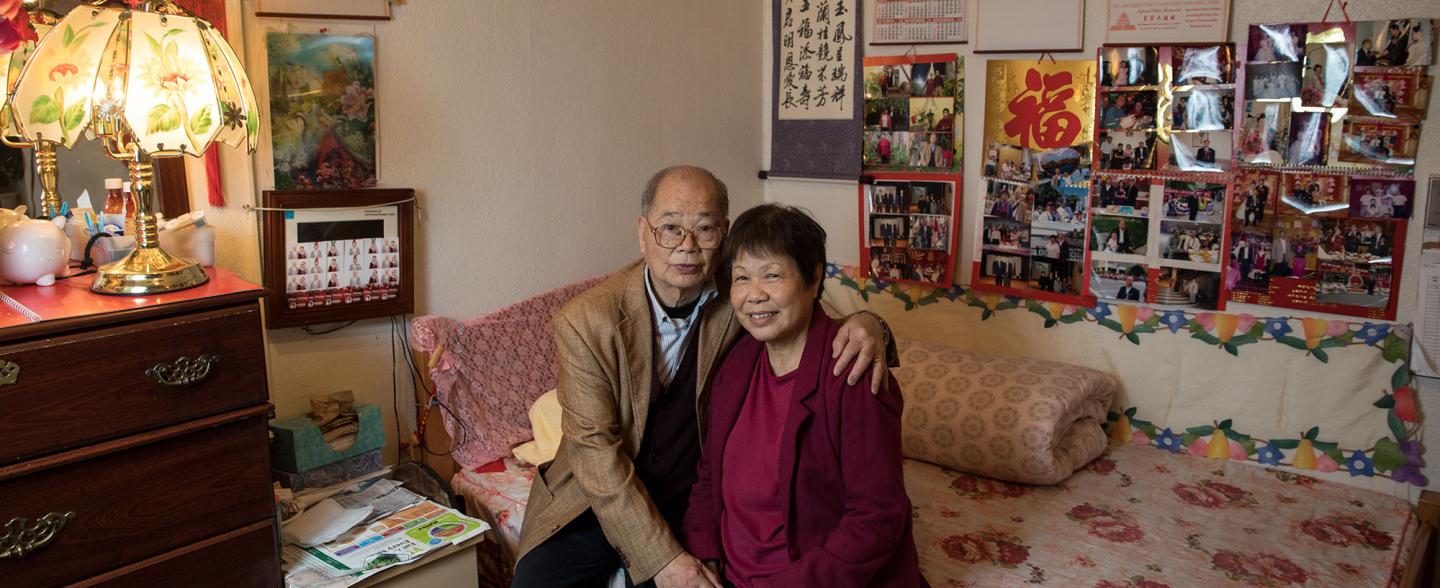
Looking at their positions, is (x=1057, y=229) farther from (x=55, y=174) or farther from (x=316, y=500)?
(x=55, y=174)

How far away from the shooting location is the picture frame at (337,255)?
A: 229 cm

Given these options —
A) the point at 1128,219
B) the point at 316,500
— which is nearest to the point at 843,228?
the point at 1128,219

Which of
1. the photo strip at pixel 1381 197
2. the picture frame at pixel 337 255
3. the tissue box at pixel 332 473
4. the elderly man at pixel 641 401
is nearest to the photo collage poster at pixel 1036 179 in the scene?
the photo strip at pixel 1381 197

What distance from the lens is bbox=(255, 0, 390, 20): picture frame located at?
2.24 meters

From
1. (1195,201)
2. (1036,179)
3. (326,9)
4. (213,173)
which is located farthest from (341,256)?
(1195,201)

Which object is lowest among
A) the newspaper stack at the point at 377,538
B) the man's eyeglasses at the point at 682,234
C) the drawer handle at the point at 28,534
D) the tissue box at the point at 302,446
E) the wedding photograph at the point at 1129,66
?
the newspaper stack at the point at 377,538

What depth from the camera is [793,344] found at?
5.87 ft

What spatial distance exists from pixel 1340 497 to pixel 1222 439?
316mm

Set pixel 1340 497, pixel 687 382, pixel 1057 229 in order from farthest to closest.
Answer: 1. pixel 1057 229
2. pixel 1340 497
3. pixel 687 382

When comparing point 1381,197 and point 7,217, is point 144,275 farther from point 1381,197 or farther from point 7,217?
point 1381,197

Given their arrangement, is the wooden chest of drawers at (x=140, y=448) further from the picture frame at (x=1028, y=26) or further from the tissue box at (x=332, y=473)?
the picture frame at (x=1028, y=26)

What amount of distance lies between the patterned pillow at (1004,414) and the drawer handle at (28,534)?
6.40ft

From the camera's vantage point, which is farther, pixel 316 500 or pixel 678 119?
pixel 678 119

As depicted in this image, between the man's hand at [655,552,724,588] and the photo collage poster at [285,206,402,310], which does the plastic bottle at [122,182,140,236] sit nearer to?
the photo collage poster at [285,206,402,310]
